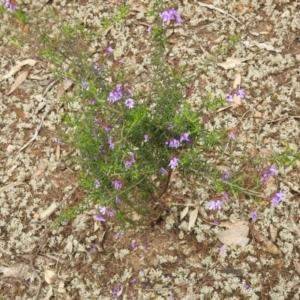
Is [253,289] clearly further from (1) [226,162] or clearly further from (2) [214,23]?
(2) [214,23]

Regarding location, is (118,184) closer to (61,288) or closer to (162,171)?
(162,171)

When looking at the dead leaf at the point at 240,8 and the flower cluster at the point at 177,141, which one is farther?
the dead leaf at the point at 240,8

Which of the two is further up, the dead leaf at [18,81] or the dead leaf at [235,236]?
the dead leaf at [18,81]

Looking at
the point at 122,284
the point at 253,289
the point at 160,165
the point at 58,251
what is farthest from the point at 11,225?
the point at 253,289

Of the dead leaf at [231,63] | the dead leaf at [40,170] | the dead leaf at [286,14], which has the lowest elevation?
the dead leaf at [40,170]

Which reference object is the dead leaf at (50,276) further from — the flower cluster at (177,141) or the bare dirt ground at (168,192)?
the flower cluster at (177,141)

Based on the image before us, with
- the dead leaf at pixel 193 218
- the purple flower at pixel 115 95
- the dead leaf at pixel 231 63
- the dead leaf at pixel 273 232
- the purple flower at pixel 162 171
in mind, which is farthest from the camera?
the dead leaf at pixel 231 63

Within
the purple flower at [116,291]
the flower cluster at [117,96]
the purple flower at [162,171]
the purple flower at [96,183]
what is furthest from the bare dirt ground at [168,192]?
the flower cluster at [117,96]

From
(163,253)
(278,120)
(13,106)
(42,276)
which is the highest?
(278,120)
